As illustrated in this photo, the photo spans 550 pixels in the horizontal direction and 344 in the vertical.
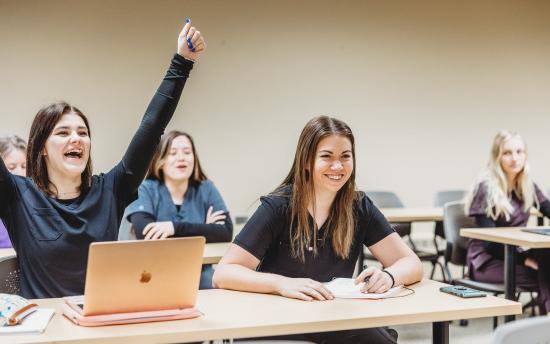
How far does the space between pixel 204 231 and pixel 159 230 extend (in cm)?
23

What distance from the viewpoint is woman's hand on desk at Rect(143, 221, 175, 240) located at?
10.9 feet

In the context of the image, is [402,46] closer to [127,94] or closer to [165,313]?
A: [127,94]

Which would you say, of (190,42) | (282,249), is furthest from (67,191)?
(282,249)

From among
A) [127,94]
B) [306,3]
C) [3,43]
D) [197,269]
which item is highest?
[306,3]

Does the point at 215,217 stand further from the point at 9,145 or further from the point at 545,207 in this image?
the point at 545,207

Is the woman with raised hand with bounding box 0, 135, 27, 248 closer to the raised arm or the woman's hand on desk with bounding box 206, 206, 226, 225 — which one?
the woman's hand on desk with bounding box 206, 206, 226, 225

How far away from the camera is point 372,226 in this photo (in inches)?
94.9

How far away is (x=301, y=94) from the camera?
19.1 feet

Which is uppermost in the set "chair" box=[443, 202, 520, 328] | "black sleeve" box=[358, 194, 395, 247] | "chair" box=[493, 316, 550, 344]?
"black sleeve" box=[358, 194, 395, 247]

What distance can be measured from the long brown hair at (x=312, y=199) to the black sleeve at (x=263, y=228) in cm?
5

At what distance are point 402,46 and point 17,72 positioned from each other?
3.43 metres

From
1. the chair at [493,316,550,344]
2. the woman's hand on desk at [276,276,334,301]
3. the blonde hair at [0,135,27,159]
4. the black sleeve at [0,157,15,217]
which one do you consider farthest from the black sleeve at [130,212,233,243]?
the chair at [493,316,550,344]

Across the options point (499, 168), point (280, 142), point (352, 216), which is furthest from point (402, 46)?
point (352, 216)

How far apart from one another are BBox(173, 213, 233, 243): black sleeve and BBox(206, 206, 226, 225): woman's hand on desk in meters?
0.06
